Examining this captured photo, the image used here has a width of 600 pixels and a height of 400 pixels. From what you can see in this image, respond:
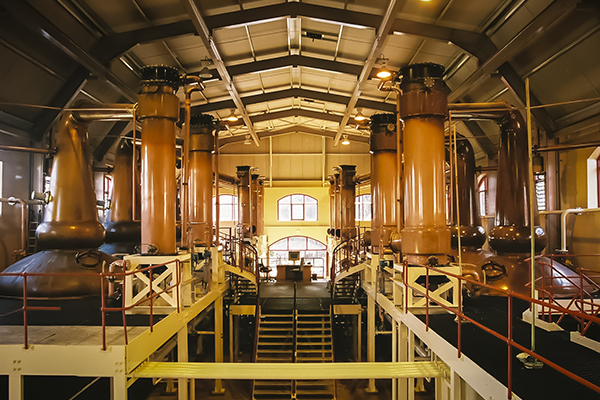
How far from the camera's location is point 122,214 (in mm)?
10141

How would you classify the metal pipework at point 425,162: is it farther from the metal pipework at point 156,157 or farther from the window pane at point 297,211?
the window pane at point 297,211

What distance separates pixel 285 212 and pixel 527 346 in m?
22.1

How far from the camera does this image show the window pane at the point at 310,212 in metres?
26.0

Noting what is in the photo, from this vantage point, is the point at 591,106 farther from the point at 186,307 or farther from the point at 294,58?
the point at 186,307

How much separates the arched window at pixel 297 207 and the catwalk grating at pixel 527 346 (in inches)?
795

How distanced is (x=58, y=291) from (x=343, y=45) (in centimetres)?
993

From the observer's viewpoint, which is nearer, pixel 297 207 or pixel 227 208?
pixel 297 207

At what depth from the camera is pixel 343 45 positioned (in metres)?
12.3

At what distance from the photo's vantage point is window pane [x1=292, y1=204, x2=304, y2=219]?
2602cm

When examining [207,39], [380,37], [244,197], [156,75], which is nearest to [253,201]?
[244,197]

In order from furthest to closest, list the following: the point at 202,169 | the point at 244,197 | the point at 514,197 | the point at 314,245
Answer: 1. the point at 314,245
2. the point at 244,197
3. the point at 202,169
4. the point at 514,197

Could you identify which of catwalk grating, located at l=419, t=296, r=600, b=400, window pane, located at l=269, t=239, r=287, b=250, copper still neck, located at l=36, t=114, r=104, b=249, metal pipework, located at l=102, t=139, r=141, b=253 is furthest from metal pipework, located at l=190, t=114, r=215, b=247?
window pane, located at l=269, t=239, r=287, b=250

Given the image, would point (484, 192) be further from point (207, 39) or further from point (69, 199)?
point (69, 199)

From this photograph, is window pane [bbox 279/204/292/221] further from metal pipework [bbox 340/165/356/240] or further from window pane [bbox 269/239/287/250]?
metal pipework [bbox 340/165/356/240]
